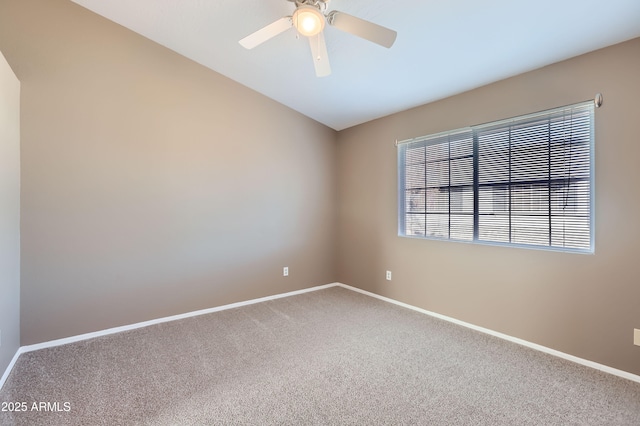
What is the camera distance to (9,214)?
2.17 m

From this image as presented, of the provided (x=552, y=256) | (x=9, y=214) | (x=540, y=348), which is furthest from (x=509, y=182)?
(x=9, y=214)

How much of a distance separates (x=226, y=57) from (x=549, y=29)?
2.84m

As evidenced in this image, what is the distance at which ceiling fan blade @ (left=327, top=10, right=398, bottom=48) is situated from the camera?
1741 millimetres

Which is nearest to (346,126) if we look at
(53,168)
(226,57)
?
(226,57)

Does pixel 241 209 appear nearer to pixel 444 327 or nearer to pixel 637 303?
pixel 444 327

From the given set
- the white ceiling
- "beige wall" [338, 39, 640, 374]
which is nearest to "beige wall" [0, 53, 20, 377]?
the white ceiling

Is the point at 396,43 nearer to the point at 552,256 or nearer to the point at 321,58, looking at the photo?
the point at 321,58

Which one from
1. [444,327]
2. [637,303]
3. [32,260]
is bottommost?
[444,327]

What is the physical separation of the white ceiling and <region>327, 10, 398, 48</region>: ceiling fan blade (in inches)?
16.2

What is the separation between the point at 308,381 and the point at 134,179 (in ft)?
8.36

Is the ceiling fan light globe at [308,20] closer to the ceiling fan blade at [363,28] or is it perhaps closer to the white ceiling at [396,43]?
the ceiling fan blade at [363,28]

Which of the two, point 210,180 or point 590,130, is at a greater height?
point 590,130

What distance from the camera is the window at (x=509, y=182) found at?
2.30 m

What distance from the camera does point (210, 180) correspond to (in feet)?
11.0
